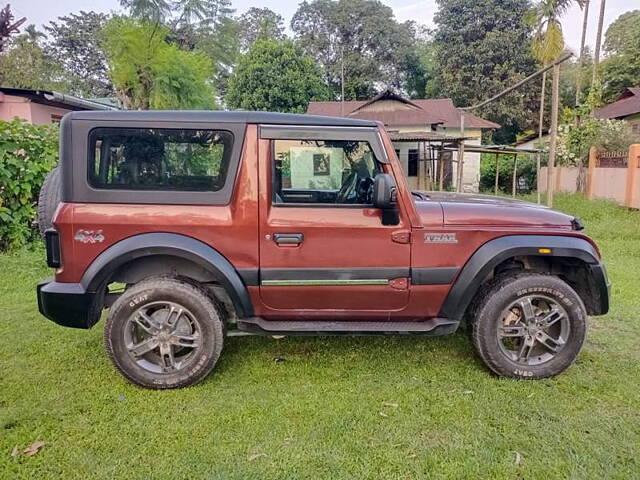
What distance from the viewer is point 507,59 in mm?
29438

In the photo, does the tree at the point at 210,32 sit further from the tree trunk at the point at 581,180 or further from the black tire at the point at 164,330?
the black tire at the point at 164,330

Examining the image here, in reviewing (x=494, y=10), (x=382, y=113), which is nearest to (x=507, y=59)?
(x=494, y=10)

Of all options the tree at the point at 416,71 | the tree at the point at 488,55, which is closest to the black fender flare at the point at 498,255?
the tree at the point at 488,55

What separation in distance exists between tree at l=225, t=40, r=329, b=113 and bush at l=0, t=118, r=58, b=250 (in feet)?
67.0

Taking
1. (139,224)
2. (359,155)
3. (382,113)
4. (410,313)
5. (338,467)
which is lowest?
(338,467)

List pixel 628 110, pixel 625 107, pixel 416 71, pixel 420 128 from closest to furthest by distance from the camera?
pixel 420 128
pixel 628 110
pixel 625 107
pixel 416 71

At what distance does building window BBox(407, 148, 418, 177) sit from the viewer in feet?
66.7

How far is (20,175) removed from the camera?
6191mm

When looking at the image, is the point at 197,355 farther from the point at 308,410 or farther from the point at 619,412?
the point at 619,412

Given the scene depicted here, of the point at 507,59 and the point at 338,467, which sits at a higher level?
the point at 507,59

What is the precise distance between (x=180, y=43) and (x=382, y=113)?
16.8 m

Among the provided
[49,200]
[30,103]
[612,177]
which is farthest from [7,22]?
[612,177]

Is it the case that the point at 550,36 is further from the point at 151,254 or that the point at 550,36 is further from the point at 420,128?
the point at 151,254

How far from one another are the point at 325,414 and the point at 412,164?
18853mm
